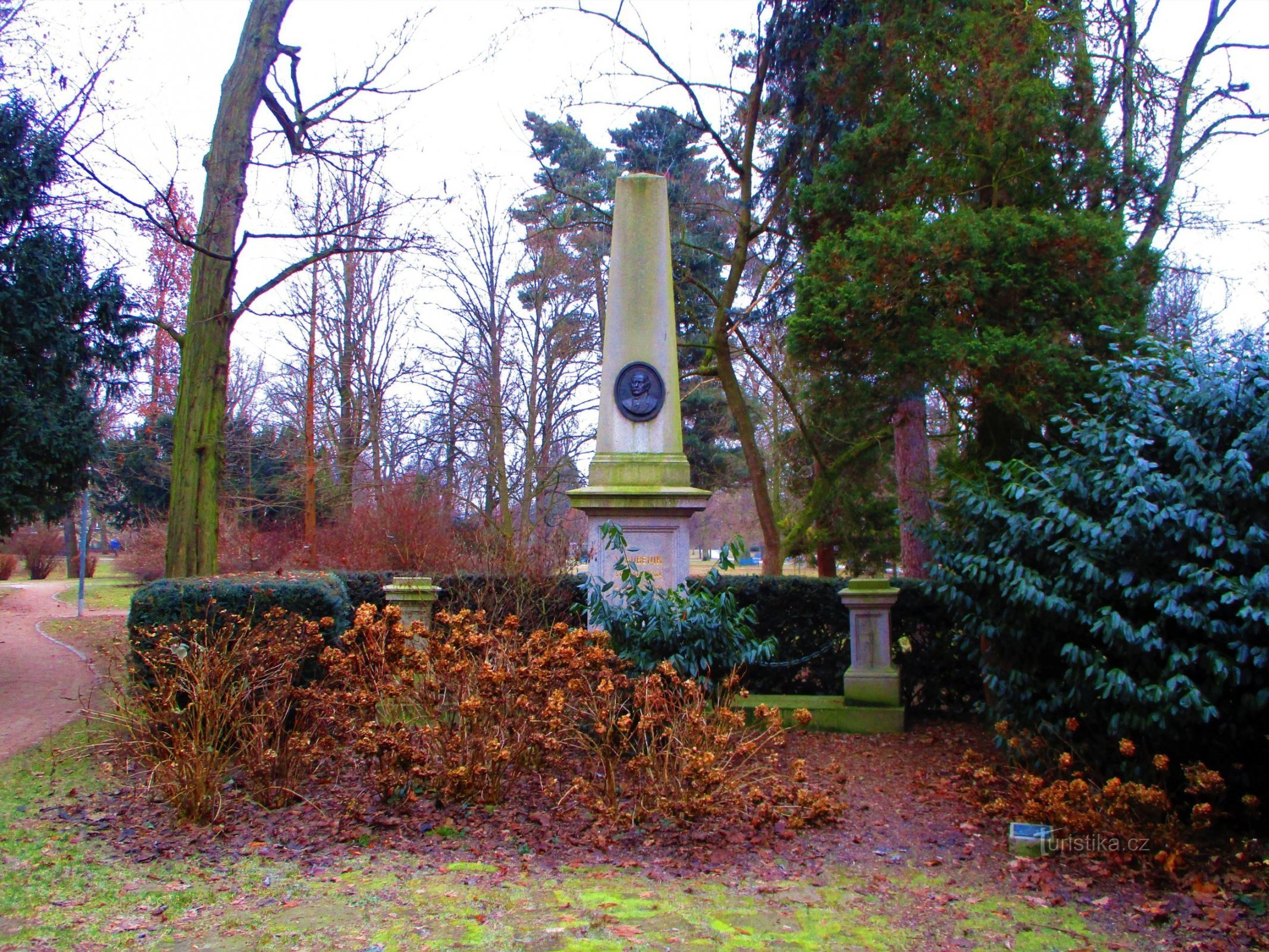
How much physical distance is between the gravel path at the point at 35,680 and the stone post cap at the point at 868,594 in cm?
639

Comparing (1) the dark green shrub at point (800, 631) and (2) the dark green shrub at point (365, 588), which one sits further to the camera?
(2) the dark green shrub at point (365, 588)

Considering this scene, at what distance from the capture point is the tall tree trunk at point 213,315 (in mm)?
10578

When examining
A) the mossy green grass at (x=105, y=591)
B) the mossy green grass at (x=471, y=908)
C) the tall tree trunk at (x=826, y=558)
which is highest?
the tall tree trunk at (x=826, y=558)

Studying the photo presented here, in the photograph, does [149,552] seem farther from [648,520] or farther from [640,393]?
[648,520]

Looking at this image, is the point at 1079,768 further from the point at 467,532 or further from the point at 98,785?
the point at 467,532

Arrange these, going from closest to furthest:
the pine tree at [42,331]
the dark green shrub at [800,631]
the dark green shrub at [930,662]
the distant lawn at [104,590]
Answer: the dark green shrub at [930,662] → the dark green shrub at [800,631] → the pine tree at [42,331] → the distant lawn at [104,590]

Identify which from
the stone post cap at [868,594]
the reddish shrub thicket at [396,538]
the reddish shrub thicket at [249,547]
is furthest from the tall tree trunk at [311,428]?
the stone post cap at [868,594]

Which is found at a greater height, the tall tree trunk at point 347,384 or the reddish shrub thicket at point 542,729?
the tall tree trunk at point 347,384

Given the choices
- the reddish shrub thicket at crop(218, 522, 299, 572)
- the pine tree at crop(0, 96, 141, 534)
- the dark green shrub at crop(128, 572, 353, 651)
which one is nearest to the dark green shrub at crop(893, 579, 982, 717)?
the dark green shrub at crop(128, 572, 353, 651)

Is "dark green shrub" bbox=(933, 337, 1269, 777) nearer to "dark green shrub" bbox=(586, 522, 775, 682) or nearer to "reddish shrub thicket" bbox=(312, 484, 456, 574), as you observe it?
"dark green shrub" bbox=(586, 522, 775, 682)

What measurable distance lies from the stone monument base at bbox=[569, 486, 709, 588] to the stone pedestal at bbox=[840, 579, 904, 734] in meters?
1.79

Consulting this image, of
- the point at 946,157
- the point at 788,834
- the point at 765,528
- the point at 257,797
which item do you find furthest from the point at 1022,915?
the point at 765,528

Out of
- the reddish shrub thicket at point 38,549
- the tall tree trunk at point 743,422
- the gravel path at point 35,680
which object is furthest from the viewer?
the reddish shrub thicket at point 38,549

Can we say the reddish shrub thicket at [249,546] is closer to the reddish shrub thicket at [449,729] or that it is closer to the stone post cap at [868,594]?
the stone post cap at [868,594]
